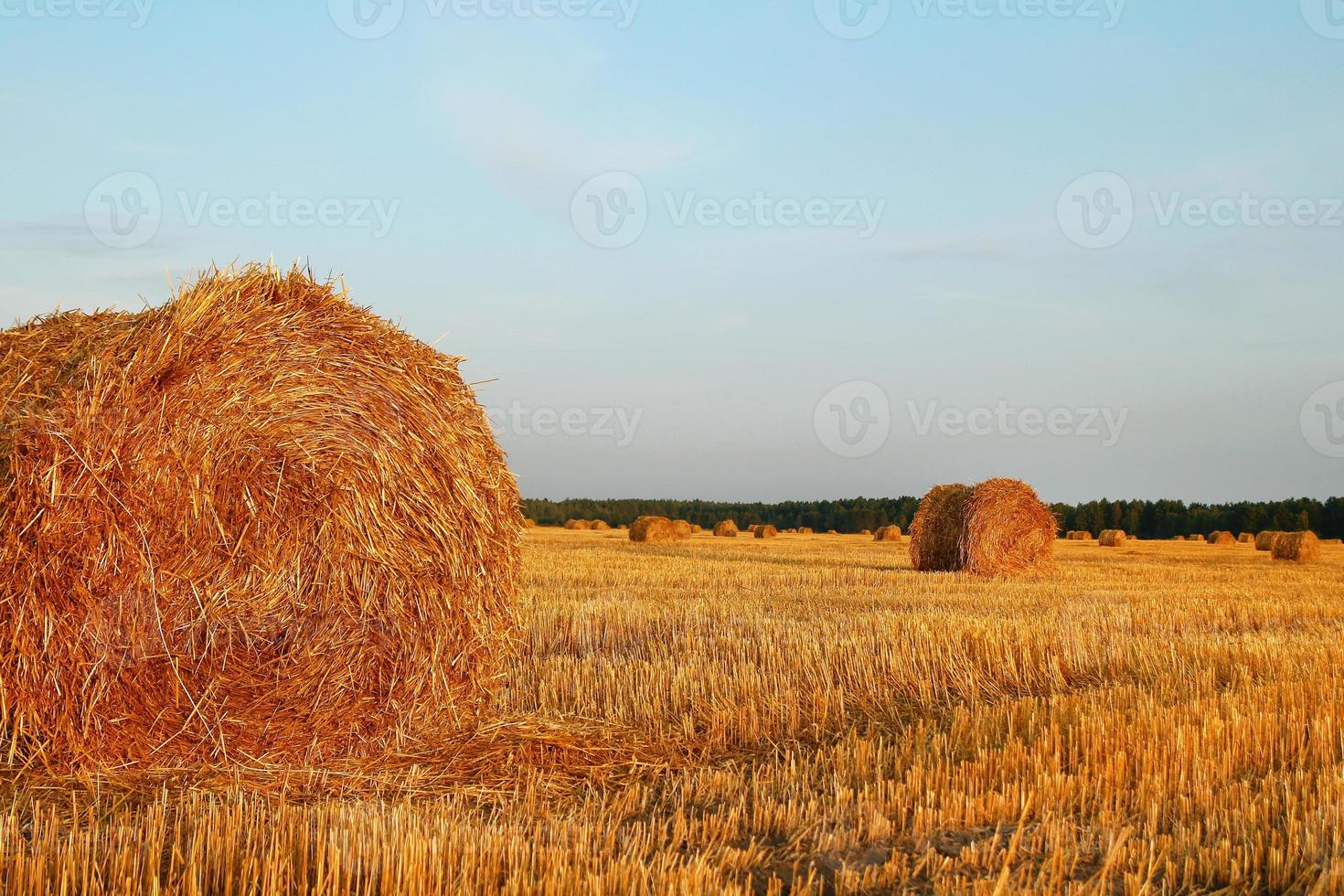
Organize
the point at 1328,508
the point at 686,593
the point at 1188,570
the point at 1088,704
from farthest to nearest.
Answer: the point at 1328,508, the point at 1188,570, the point at 686,593, the point at 1088,704

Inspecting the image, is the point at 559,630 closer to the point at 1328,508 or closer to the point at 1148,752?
the point at 1148,752

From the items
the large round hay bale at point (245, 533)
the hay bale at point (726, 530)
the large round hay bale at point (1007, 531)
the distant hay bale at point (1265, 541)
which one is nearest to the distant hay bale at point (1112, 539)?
the distant hay bale at point (1265, 541)

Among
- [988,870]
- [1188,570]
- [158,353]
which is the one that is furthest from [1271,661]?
[1188,570]

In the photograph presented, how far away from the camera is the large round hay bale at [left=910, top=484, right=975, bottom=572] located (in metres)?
18.3

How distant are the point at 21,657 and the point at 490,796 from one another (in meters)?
2.07

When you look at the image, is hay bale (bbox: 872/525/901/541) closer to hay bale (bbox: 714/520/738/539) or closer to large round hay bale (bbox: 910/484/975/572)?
hay bale (bbox: 714/520/738/539)

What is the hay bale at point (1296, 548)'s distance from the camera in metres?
24.8

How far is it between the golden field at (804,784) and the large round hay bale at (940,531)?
9.27 metres

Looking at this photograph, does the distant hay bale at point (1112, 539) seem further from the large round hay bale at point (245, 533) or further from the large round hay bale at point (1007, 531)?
the large round hay bale at point (245, 533)

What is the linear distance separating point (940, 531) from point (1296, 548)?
11921mm

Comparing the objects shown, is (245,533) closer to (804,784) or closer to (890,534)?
(804,784)

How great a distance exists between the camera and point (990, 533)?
59.1 feet

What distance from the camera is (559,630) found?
8.98 meters

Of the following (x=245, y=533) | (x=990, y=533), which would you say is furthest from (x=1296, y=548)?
(x=245, y=533)
